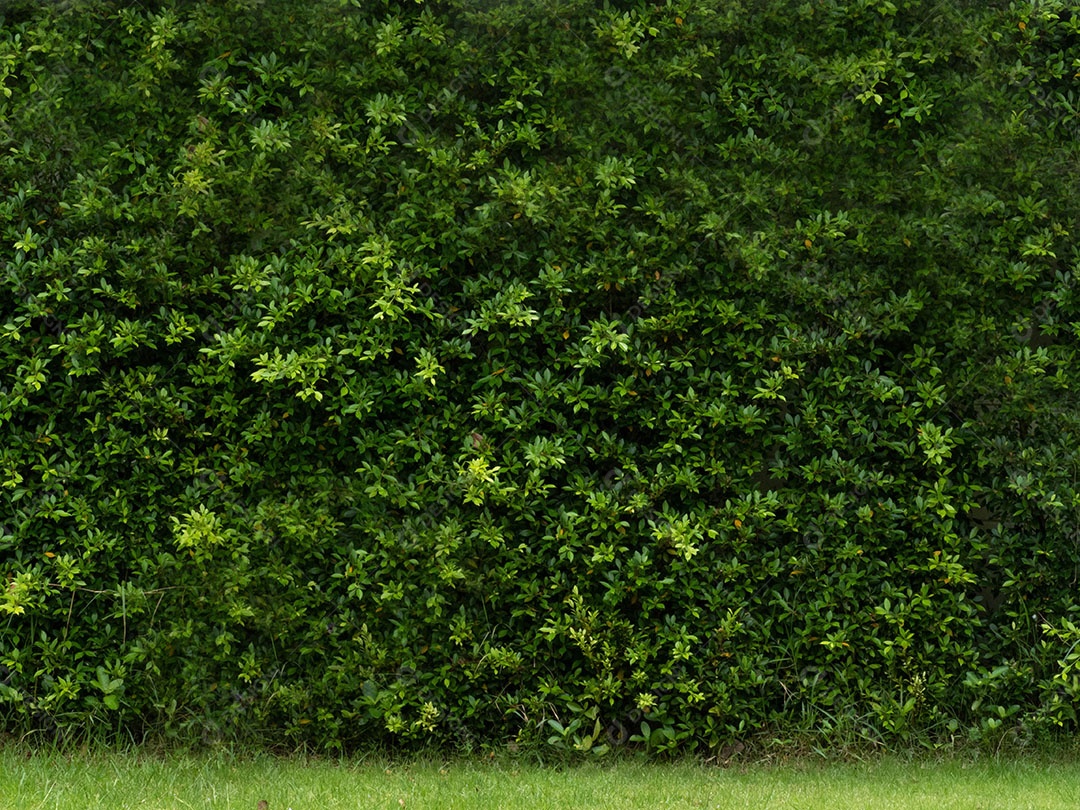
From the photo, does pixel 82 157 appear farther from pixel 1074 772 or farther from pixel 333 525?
pixel 1074 772

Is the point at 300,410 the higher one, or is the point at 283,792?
the point at 300,410

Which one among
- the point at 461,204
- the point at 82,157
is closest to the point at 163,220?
the point at 82,157

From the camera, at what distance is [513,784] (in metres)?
4.67

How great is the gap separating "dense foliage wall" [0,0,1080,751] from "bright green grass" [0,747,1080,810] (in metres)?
0.21

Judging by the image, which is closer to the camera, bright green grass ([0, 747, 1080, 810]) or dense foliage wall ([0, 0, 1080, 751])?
bright green grass ([0, 747, 1080, 810])

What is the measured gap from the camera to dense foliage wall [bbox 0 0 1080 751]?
5031mm

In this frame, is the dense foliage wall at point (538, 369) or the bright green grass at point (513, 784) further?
the dense foliage wall at point (538, 369)

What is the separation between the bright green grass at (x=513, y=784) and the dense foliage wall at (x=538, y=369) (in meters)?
0.21

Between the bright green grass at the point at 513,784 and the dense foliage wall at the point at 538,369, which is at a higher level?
the dense foliage wall at the point at 538,369

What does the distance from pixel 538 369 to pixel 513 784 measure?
196 centimetres

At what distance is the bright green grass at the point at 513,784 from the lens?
4.36 m

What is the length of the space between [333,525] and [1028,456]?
3.44 metres

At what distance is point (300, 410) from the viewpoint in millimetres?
5117

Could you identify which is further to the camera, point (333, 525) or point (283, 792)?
point (333, 525)
